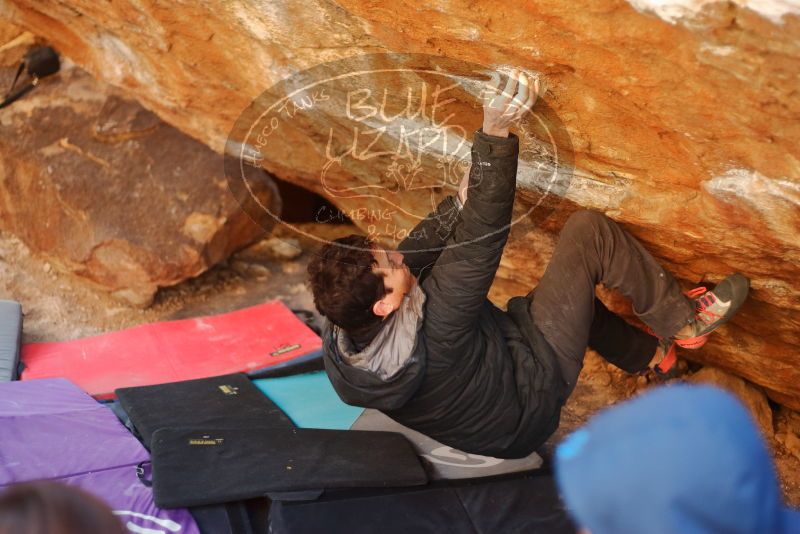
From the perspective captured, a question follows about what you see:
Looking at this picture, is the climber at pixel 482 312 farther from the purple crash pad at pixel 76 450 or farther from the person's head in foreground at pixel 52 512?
the person's head in foreground at pixel 52 512

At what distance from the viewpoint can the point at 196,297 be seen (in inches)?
181

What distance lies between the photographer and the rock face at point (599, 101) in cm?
180

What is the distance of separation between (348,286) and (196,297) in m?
2.48

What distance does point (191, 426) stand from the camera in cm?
312

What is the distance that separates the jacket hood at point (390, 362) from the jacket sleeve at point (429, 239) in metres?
0.18

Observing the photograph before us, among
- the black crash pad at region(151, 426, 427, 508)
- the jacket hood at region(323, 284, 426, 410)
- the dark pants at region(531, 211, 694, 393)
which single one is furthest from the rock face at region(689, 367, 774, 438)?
the jacket hood at region(323, 284, 426, 410)

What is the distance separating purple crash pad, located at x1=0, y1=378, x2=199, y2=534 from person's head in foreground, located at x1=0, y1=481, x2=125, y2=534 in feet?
4.86

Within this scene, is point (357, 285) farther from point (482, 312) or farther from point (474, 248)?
point (482, 312)

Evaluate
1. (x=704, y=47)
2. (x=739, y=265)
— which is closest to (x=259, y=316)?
(x=739, y=265)

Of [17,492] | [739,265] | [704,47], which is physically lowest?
[739,265]

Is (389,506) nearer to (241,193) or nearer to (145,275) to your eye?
(241,193)

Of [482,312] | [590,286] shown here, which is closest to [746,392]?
[590,286]

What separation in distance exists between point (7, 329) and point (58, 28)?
4.63 ft

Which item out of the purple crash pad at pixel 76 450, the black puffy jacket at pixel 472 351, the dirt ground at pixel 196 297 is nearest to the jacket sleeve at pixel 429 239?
the black puffy jacket at pixel 472 351
